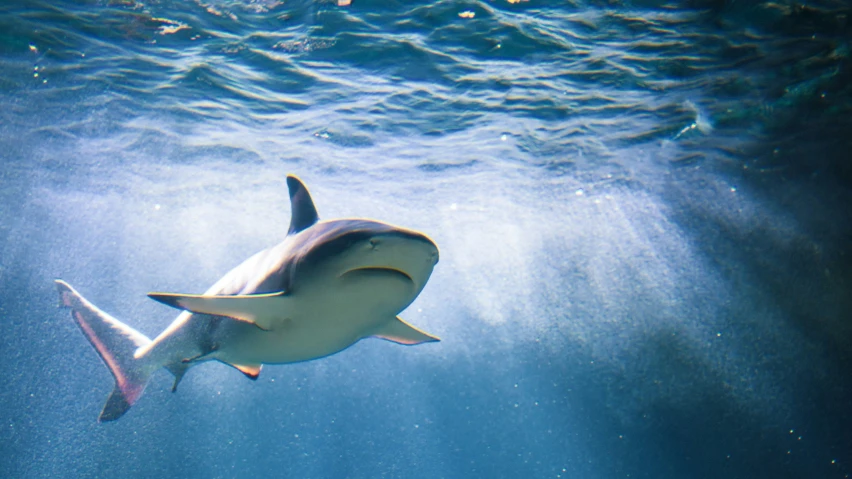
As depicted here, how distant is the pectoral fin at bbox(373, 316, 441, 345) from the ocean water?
7.02m

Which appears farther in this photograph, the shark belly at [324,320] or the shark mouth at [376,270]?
the shark belly at [324,320]

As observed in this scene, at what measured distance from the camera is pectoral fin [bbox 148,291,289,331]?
303cm

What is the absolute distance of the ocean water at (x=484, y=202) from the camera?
10.3 m

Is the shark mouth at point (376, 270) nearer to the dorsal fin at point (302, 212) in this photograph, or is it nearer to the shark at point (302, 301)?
the shark at point (302, 301)

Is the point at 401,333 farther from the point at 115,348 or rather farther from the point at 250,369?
the point at 115,348

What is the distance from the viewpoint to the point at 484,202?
20562 mm

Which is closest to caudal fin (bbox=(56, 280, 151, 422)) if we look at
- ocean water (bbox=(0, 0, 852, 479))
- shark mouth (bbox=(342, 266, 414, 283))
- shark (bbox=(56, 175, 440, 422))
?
shark (bbox=(56, 175, 440, 422))

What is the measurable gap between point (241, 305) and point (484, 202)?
17844 mm

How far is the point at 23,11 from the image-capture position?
30.5 ft

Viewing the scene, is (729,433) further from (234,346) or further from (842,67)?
(234,346)

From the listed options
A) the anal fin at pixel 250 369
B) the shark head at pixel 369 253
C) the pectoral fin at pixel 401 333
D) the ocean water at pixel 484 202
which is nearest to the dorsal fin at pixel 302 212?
the shark head at pixel 369 253

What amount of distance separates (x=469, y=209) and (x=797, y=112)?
1207cm

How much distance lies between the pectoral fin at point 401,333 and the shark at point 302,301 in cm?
1

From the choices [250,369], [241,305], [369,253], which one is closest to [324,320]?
[241,305]
